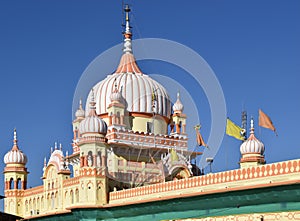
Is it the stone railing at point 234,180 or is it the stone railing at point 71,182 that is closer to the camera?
the stone railing at point 234,180

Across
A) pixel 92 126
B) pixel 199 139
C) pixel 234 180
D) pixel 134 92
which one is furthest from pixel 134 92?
pixel 234 180

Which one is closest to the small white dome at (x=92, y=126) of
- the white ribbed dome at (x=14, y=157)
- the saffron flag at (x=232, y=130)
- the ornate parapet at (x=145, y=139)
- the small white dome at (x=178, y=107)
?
the ornate parapet at (x=145, y=139)

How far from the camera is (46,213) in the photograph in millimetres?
31234

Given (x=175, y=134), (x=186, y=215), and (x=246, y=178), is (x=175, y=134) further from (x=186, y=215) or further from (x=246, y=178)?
(x=246, y=178)

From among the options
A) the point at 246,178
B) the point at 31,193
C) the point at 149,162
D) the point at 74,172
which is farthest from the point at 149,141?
the point at 246,178

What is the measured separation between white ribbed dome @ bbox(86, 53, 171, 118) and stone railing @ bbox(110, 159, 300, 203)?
7.13 meters

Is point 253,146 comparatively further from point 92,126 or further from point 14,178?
point 14,178

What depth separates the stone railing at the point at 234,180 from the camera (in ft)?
57.5

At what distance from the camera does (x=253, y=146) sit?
2786cm

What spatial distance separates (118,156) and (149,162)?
188cm

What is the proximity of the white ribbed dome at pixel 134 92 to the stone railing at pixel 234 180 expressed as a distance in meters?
7.13

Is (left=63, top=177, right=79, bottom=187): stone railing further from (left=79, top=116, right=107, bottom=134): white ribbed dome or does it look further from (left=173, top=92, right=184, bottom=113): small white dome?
(left=173, top=92, right=184, bottom=113): small white dome

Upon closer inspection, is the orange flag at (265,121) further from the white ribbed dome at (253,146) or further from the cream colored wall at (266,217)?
the white ribbed dome at (253,146)

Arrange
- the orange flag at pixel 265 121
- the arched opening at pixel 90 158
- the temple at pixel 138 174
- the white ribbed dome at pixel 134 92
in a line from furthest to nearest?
the white ribbed dome at pixel 134 92
the arched opening at pixel 90 158
the orange flag at pixel 265 121
the temple at pixel 138 174
